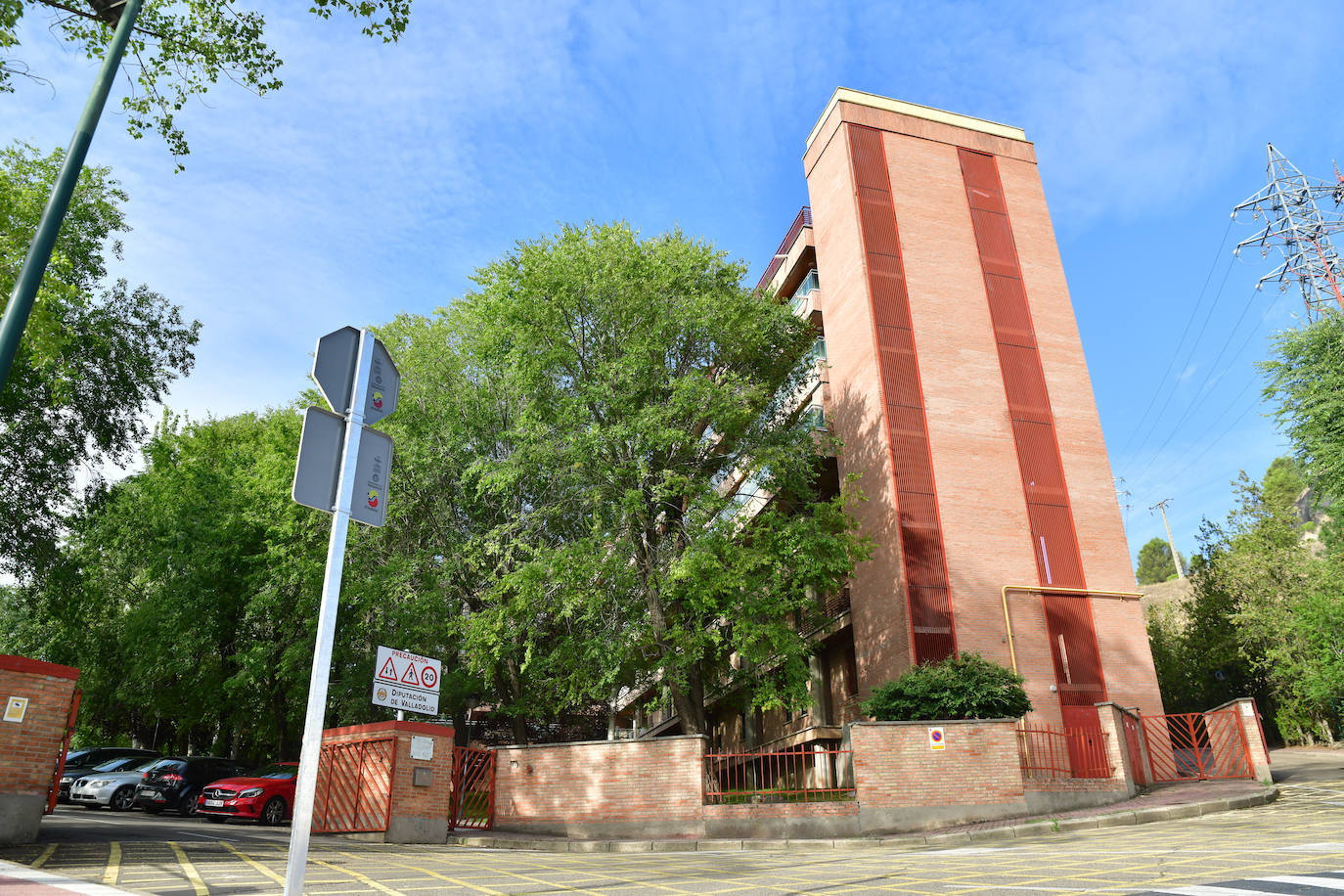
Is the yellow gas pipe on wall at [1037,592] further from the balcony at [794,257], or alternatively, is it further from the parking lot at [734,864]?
the balcony at [794,257]

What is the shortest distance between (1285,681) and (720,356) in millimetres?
30706

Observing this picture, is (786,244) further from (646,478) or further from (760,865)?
(760,865)

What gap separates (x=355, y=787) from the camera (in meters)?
14.9

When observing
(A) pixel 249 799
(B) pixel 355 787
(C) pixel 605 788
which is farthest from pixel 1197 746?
(A) pixel 249 799

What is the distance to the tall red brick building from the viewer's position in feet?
76.4

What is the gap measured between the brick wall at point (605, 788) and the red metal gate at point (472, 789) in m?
0.21

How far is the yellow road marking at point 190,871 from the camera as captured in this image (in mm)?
6909

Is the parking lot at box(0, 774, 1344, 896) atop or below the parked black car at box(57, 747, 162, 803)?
below

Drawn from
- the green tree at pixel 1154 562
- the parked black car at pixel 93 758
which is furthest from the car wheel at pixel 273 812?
the green tree at pixel 1154 562

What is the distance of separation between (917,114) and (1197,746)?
72.3 ft

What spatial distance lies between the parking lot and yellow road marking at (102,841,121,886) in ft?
0.05

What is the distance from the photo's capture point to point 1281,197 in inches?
1543

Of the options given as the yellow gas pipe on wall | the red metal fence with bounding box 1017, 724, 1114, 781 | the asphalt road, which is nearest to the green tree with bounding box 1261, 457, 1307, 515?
the yellow gas pipe on wall

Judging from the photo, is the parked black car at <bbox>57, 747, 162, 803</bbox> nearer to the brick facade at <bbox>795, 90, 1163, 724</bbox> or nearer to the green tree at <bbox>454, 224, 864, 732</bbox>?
the green tree at <bbox>454, 224, 864, 732</bbox>
